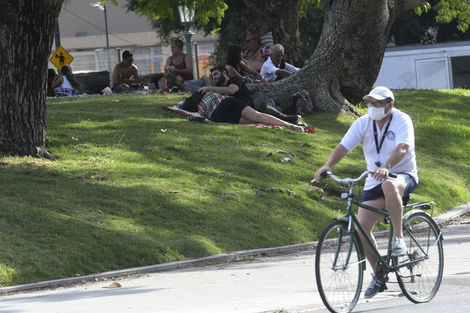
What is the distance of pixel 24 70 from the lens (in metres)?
13.9

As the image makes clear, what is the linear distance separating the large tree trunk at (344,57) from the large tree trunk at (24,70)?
6.46 meters

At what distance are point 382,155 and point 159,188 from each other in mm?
6357

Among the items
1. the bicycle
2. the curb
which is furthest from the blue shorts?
the curb

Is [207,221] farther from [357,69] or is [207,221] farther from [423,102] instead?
[423,102]

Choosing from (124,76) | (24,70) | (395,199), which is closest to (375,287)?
(395,199)

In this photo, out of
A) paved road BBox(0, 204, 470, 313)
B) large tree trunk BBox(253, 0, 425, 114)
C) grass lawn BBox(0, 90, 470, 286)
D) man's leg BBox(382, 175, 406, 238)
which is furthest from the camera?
large tree trunk BBox(253, 0, 425, 114)

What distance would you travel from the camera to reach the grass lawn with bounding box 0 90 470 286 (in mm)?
10625

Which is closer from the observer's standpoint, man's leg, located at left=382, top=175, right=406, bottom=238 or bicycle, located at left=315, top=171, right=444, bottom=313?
bicycle, located at left=315, top=171, right=444, bottom=313

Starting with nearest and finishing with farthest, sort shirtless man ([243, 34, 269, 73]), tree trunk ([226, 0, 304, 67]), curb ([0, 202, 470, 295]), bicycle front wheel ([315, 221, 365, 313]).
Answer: bicycle front wheel ([315, 221, 365, 313]), curb ([0, 202, 470, 295]), shirtless man ([243, 34, 269, 73]), tree trunk ([226, 0, 304, 67])

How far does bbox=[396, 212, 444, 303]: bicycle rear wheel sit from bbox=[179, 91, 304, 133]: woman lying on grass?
10227mm

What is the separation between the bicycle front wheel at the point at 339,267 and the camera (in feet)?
22.3

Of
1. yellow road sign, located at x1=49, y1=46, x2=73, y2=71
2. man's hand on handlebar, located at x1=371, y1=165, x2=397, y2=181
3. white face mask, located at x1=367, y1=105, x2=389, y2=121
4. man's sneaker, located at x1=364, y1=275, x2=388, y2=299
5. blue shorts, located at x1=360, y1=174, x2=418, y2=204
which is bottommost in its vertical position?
man's sneaker, located at x1=364, y1=275, x2=388, y2=299

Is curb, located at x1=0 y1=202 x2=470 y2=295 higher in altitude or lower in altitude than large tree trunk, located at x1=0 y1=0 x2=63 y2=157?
lower

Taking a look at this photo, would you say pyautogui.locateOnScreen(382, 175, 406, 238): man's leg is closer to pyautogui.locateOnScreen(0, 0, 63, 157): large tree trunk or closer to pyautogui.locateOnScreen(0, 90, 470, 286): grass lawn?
pyautogui.locateOnScreen(0, 90, 470, 286): grass lawn
